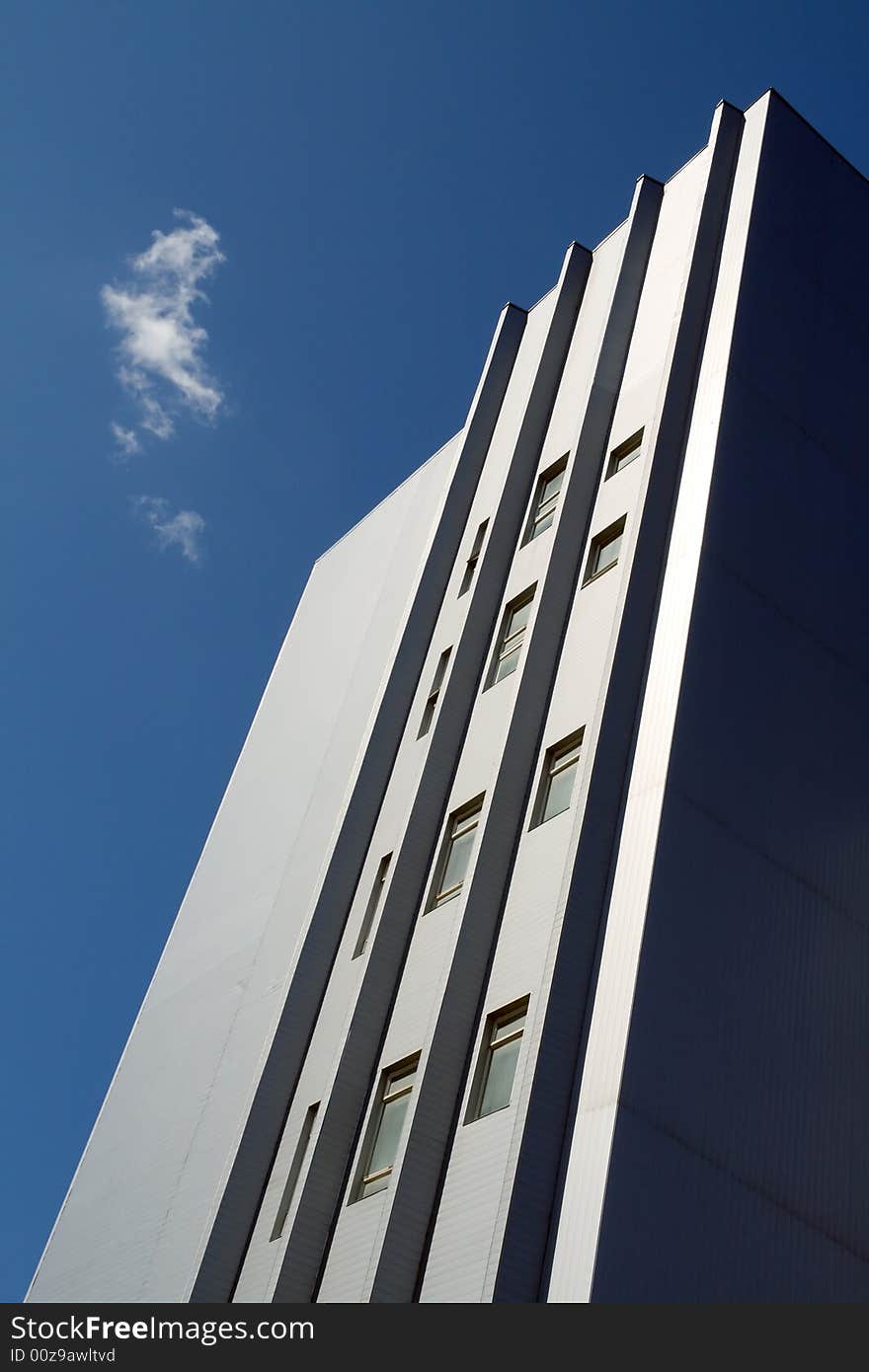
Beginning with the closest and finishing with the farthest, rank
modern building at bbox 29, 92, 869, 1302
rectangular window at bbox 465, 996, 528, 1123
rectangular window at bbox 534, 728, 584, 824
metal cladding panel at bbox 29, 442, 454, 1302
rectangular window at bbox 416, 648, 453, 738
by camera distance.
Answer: modern building at bbox 29, 92, 869, 1302 → rectangular window at bbox 465, 996, 528, 1123 → rectangular window at bbox 534, 728, 584, 824 → metal cladding panel at bbox 29, 442, 454, 1302 → rectangular window at bbox 416, 648, 453, 738

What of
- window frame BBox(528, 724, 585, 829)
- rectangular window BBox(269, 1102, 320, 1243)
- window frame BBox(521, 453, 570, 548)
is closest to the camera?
rectangular window BBox(269, 1102, 320, 1243)

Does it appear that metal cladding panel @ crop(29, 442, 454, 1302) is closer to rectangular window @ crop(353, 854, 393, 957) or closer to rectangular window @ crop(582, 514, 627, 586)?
rectangular window @ crop(353, 854, 393, 957)

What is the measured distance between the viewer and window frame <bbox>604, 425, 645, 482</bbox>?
22.0 m

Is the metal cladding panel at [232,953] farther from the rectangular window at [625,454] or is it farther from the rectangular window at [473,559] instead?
the rectangular window at [625,454]

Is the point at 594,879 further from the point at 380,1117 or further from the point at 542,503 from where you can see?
the point at 542,503

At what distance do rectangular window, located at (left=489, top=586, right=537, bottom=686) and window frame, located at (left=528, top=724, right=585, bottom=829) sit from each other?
8.69 ft

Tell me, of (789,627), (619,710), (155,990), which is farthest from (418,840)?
(155,990)

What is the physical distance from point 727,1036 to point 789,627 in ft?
20.4

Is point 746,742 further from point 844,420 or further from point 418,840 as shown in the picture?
point 844,420

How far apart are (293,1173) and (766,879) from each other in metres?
7.35

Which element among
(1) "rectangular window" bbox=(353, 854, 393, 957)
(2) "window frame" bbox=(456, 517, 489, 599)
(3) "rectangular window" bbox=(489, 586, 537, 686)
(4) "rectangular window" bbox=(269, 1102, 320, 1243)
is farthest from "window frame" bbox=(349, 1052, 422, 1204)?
(2) "window frame" bbox=(456, 517, 489, 599)

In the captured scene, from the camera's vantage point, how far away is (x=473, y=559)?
25203mm

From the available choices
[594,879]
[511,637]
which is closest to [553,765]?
[594,879]

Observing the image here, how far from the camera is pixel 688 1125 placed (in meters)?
14.3
